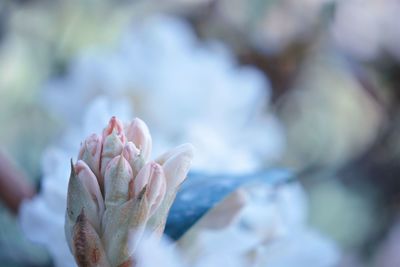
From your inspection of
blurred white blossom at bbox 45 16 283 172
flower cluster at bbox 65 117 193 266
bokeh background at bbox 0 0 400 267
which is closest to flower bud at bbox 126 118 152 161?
flower cluster at bbox 65 117 193 266

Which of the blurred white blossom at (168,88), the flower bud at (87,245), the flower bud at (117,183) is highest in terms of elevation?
the blurred white blossom at (168,88)

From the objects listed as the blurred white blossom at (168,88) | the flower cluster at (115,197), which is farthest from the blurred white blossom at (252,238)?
the blurred white blossom at (168,88)

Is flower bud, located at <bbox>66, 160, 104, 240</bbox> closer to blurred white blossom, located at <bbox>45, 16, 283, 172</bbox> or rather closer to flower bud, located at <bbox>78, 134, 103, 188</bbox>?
flower bud, located at <bbox>78, 134, 103, 188</bbox>

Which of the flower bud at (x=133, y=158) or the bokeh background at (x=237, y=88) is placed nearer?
the flower bud at (x=133, y=158)

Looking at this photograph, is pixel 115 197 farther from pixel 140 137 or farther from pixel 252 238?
pixel 252 238

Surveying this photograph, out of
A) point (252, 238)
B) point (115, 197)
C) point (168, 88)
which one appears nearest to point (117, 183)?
point (115, 197)

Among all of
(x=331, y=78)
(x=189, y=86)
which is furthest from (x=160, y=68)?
(x=331, y=78)

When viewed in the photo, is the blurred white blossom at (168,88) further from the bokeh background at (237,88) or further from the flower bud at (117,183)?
the flower bud at (117,183)

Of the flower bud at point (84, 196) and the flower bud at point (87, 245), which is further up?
the flower bud at point (84, 196)
